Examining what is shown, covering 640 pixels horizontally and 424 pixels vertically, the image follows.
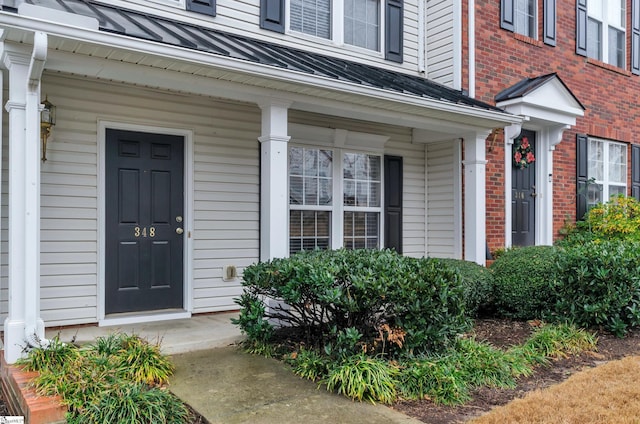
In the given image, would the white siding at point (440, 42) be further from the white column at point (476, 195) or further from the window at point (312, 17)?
the window at point (312, 17)

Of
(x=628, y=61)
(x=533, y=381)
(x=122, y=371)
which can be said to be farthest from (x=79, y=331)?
(x=628, y=61)

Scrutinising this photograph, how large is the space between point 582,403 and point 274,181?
3.08 m

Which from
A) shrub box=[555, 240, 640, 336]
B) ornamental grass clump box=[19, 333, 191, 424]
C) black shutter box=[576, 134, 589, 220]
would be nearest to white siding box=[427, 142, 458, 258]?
shrub box=[555, 240, 640, 336]

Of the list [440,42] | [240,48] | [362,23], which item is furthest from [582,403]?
[440,42]

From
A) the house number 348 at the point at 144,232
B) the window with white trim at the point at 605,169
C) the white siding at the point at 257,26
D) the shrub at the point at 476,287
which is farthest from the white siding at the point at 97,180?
the window with white trim at the point at 605,169

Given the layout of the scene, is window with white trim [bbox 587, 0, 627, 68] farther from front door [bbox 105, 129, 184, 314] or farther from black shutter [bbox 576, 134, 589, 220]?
front door [bbox 105, 129, 184, 314]

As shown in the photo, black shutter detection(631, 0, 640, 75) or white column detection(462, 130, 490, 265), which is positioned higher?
black shutter detection(631, 0, 640, 75)

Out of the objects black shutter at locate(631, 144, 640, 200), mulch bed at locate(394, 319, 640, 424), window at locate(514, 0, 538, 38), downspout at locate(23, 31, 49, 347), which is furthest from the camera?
black shutter at locate(631, 144, 640, 200)

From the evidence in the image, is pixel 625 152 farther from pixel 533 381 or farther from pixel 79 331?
pixel 79 331

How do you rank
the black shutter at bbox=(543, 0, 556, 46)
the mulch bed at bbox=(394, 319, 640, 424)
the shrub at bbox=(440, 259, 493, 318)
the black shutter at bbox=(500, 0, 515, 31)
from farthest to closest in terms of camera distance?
1. the black shutter at bbox=(543, 0, 556, 46)
2. the black shutter at bbox=(500, 0, 515, 31)
3. the shrub at bbox=(440, 259, 493, 318)
4. the mulch bed at bbox=(394, 319, 640, 424)

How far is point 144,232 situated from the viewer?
5531mm

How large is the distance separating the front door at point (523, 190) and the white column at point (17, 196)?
6689 mm

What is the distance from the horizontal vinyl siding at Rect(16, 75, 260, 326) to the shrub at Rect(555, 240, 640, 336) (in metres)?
3.50

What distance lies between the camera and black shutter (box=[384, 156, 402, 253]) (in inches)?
298
